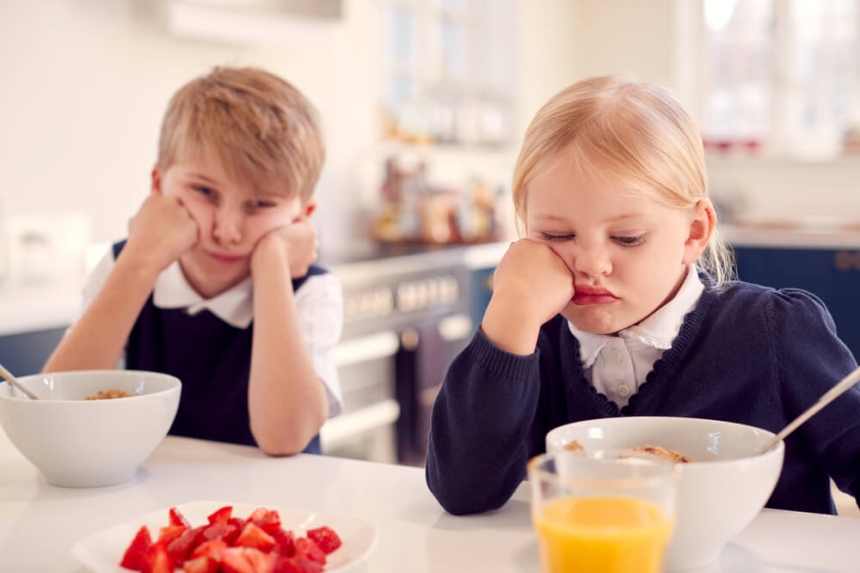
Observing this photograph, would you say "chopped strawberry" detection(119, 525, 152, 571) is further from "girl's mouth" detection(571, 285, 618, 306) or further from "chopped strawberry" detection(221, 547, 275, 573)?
"girl's mouth" detection(571, 285, 618, 306)

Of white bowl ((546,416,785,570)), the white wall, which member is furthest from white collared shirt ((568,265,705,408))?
the white wall

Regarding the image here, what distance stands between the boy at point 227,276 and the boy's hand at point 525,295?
36cm

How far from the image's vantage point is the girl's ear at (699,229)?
1049mm

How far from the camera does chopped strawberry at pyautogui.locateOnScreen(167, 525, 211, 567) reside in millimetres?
715

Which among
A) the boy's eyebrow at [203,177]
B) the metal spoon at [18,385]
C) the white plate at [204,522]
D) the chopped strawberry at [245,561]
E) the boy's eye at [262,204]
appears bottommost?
the white plate at [204,522]

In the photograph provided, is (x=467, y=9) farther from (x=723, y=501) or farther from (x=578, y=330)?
(x=723, y=501)

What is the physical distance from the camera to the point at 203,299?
1.44m

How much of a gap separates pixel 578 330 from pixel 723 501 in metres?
0.43

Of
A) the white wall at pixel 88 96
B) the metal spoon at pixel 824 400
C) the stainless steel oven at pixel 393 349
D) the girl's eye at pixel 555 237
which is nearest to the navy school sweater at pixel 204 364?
the girl's eye at pixel 555 237

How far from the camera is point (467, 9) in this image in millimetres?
4449

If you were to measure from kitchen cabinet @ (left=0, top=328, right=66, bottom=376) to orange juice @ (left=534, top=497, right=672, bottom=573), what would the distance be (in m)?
1.64

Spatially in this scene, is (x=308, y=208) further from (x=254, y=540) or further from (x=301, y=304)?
(x=254, y=540)

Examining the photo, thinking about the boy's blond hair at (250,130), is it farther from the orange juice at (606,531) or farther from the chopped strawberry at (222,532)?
the orange juice at (606,531)

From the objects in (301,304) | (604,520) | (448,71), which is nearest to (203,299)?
(301,304)
